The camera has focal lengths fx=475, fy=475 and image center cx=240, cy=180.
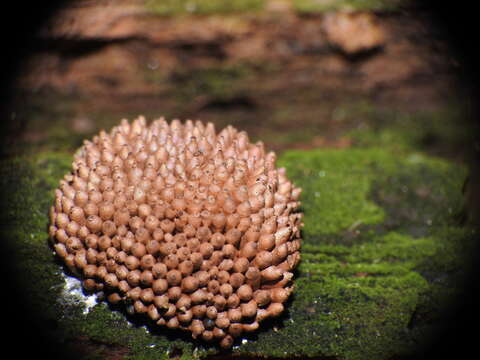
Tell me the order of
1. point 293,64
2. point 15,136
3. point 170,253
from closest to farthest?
point 170,253 → point 15,136 → point 293,64

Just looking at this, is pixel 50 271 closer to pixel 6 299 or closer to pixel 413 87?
pixel 6 299

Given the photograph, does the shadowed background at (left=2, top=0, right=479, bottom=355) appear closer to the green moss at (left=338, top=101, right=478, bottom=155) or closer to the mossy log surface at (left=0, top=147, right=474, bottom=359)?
the green moss at (left=338, top=101, right=478, bottom=155)

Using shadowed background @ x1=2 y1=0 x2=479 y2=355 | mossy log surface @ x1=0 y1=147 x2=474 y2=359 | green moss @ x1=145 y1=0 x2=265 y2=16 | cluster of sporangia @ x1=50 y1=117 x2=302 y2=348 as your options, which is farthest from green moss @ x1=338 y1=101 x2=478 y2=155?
cluster of sporangia @ x1=50 y1=117 x2=302 y2=348

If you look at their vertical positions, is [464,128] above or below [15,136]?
above

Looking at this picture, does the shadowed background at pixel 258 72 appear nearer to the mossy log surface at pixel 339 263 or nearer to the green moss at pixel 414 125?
the green moss at pixel 414 125

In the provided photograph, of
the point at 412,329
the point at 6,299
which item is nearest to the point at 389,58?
the point at 412,329
